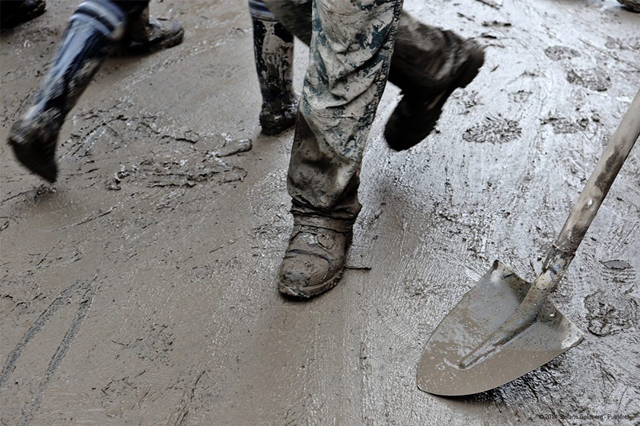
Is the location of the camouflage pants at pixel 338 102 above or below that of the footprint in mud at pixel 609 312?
above

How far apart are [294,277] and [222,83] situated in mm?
1272

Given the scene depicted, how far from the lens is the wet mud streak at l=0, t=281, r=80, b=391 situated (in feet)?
4.75

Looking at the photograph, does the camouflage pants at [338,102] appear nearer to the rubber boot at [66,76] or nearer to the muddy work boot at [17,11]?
the rubber boot at [66,76]

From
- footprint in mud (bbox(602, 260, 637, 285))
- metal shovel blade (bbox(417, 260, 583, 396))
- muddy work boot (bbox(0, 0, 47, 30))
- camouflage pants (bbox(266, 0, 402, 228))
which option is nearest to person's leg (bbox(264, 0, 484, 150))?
camouflage pants (bbox(266, 0, 402, 228))

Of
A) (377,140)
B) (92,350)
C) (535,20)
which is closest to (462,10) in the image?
(535,20)

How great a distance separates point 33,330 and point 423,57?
4.41ft

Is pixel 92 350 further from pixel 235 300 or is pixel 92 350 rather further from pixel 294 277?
pixel 294 277

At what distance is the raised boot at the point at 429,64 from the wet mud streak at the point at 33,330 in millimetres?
1168

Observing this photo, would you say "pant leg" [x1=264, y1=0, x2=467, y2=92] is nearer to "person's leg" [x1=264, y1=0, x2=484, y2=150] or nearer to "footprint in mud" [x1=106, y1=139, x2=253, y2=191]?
"person's leg" [x1=264, y1=0, x2=484, y2=150]

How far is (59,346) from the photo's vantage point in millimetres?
1502

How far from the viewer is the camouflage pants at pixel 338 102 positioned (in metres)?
1.41

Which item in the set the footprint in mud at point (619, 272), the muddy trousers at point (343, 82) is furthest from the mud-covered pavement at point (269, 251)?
the muddy trousers at point (343, 82)

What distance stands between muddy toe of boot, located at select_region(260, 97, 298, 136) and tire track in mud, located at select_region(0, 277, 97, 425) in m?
0.91

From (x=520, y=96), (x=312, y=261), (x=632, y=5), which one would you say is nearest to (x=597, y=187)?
(x=312, y=261)
